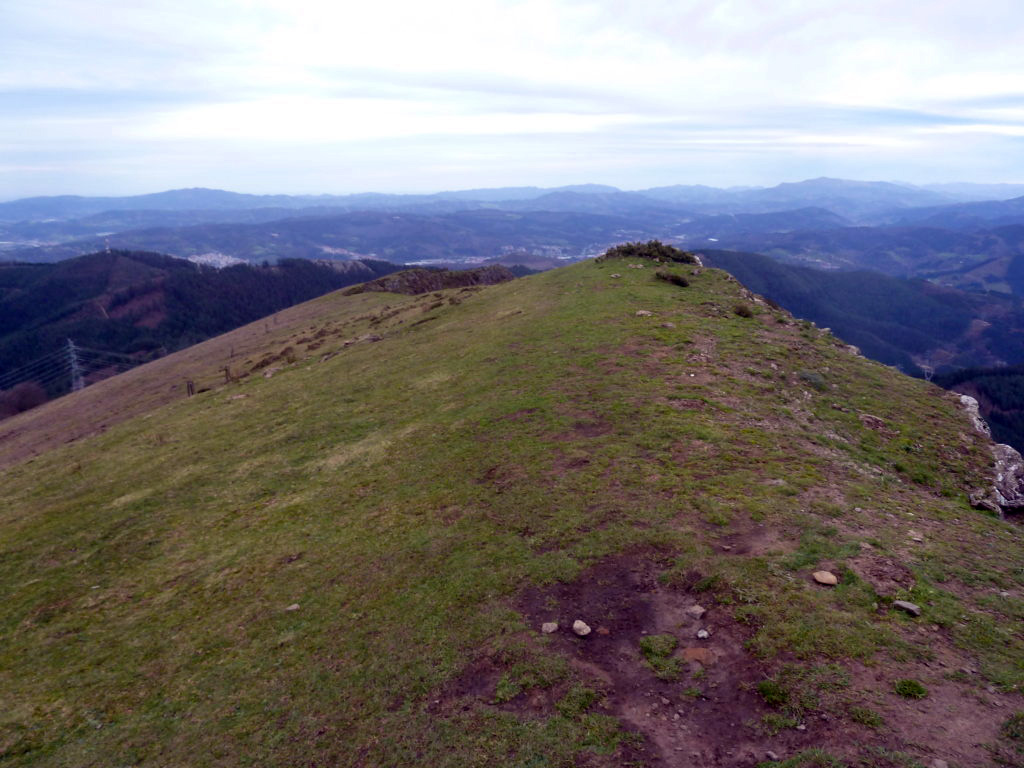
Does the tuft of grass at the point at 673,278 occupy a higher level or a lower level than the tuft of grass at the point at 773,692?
higher

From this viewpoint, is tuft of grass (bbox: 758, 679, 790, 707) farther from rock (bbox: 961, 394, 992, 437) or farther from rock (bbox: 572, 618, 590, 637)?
rock (bbox: 961, 394, 992, 437)

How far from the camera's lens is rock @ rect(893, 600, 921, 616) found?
9398 mm

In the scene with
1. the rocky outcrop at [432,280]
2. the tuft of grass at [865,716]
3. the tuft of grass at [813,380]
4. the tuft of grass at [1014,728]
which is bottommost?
the tuft of grass at [865,716]

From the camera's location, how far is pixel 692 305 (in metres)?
30.8

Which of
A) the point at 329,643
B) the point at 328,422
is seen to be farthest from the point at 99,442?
the point at 329,643

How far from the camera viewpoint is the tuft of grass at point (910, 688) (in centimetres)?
784

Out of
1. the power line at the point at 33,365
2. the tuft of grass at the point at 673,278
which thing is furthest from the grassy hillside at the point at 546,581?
the power line at the point at 33,365

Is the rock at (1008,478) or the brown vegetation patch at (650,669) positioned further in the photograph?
the rock at (1008,478)

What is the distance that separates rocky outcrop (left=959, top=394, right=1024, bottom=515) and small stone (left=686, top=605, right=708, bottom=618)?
966 cm

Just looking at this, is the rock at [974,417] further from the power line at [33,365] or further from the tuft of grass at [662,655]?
the power line at [33,365]

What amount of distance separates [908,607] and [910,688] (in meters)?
1.97

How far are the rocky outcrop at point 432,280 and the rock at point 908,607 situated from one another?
72643 millimetres

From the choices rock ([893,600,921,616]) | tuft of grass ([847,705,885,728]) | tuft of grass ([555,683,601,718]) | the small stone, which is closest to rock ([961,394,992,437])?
rock ([893,600,921,616])

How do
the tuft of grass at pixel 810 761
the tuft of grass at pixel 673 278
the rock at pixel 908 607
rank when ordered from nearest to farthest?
the tuft of grass at pixel 810 761, the rock at pixel 908 607, the tuft of grass at pixel 673 278
